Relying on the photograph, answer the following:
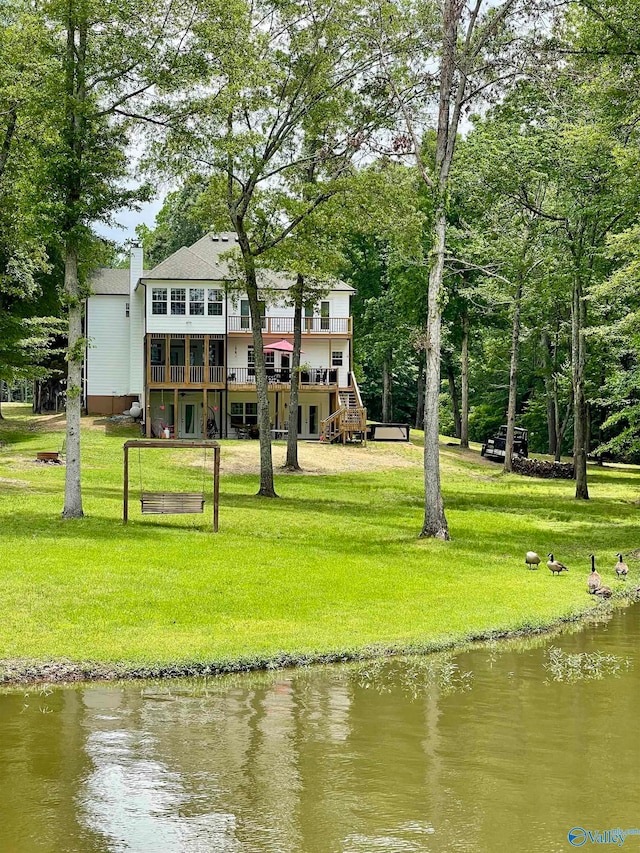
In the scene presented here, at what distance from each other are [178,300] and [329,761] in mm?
40030

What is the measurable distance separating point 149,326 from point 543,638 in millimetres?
35481

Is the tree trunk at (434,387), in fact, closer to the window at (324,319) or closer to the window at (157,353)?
the window at (324,319)

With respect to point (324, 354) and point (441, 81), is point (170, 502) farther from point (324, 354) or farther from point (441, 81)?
point (324, 354)

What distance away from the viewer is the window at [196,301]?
1848 inches

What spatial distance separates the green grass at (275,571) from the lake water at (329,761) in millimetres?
1473

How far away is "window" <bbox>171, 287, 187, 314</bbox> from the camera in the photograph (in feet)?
154

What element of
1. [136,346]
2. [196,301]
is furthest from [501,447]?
[136,346]

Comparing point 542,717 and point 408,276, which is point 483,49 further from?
point 408,276

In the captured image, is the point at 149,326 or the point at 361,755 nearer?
the point at 361,755

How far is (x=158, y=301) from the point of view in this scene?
153ft

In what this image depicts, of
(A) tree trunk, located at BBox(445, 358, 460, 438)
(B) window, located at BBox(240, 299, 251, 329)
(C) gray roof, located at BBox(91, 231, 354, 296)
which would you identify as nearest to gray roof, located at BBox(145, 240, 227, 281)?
(C) gray roof, located at BBox(91, 231, 354, 296)

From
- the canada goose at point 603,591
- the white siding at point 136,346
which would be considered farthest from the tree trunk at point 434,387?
the white siding at point 136,346

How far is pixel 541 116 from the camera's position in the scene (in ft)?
110

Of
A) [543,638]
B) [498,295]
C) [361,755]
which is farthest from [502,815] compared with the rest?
[498,295]
